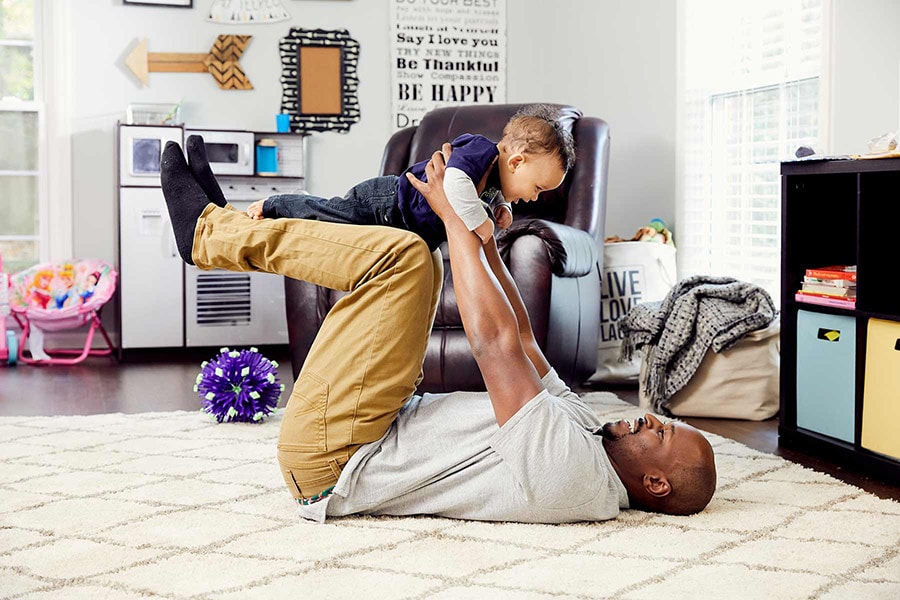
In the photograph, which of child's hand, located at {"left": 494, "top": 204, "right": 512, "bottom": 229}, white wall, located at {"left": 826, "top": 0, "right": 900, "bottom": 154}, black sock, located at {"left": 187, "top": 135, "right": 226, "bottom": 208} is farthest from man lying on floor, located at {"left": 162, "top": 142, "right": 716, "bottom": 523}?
white wall, located at {"left": 826, "top": 0, "right": 900, "bottom": 154}

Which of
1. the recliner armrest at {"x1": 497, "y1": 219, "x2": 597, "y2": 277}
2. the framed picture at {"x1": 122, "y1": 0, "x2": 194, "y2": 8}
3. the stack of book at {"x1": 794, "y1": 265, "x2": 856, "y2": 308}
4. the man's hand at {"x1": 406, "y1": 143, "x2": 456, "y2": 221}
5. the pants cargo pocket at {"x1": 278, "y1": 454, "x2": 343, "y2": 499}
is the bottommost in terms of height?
the pants cargo pocket at {"x1": 278, "y1": 454, "x2": 343, "y2": 499}

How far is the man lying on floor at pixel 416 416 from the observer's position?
2.02 meters

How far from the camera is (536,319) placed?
3.24 m

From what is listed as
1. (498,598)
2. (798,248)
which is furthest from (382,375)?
(798,248)

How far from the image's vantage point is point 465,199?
2.07 m

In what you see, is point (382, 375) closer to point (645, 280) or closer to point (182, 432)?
point (182, 432)

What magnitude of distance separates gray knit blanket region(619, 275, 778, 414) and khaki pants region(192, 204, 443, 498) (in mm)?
1526

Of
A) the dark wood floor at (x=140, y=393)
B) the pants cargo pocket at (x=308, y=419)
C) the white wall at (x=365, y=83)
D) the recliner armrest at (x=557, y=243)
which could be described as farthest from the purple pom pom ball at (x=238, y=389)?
the white wall at (x=365, y=83)

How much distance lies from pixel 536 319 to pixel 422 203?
110 cm

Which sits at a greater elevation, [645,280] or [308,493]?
[645,280]

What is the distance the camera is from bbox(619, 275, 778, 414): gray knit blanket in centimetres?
333

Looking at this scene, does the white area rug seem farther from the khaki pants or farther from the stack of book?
the stack of book

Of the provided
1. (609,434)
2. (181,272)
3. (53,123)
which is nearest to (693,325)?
(609,434)

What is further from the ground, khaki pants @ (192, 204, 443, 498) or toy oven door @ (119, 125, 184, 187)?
toy oven door @ (119, 125, 184, 187)
